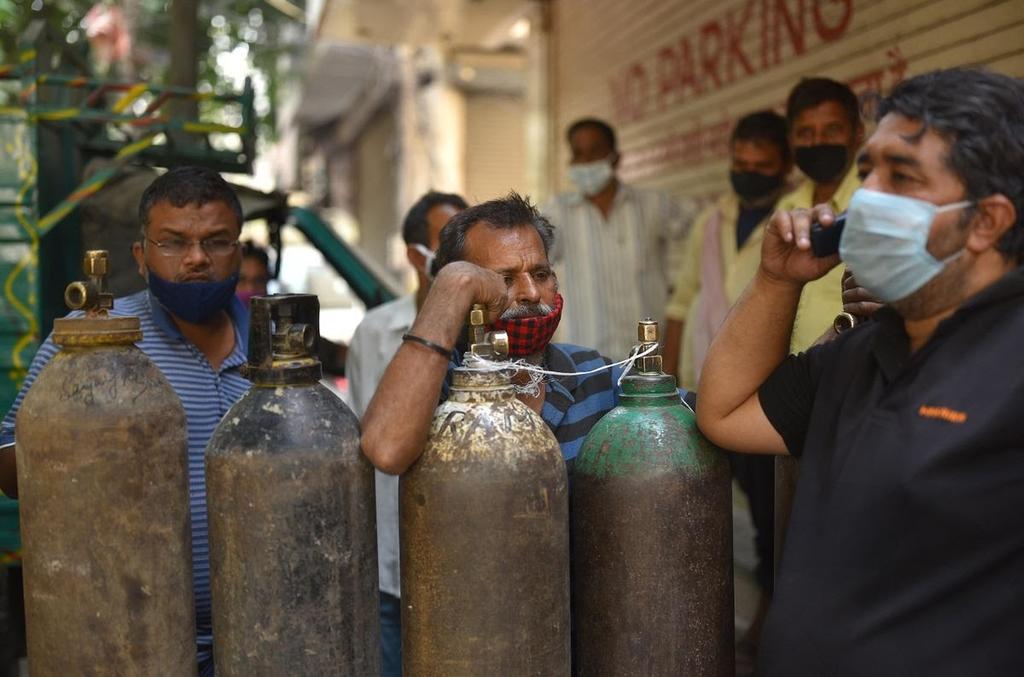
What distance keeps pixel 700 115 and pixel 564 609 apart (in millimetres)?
5439

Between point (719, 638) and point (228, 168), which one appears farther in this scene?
point (228, 168)

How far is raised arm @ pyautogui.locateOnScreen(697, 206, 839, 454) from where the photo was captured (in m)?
1.89

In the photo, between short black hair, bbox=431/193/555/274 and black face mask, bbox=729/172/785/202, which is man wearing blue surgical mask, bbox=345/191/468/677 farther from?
black face mask, bbox=729/172/785/202

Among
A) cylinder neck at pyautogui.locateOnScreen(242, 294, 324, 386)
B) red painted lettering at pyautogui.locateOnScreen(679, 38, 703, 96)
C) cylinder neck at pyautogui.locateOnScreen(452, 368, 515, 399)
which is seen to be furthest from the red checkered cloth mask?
red painted lettering at pyautogui.locateOnScreen(679, 38, 703, 96)

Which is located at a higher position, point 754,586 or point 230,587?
point 230,587

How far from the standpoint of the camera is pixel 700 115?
677 cm

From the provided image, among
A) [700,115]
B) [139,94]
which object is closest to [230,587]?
[139,94]

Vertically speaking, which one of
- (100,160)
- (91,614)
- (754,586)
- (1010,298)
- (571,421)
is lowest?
(754,586)

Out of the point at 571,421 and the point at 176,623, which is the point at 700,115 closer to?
the point at 571,421

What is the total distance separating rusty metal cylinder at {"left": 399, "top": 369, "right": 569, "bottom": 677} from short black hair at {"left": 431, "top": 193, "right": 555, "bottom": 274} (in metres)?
0.68

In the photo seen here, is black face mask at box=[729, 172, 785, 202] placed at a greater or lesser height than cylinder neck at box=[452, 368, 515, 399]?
greater

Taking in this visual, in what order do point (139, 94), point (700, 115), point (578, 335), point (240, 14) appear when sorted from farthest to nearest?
point (240, 14) < point (700, 115) < point (578, 335) < point (139, 94)

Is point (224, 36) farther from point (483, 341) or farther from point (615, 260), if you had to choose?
point (483, 341)

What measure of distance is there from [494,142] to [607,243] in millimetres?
10827
